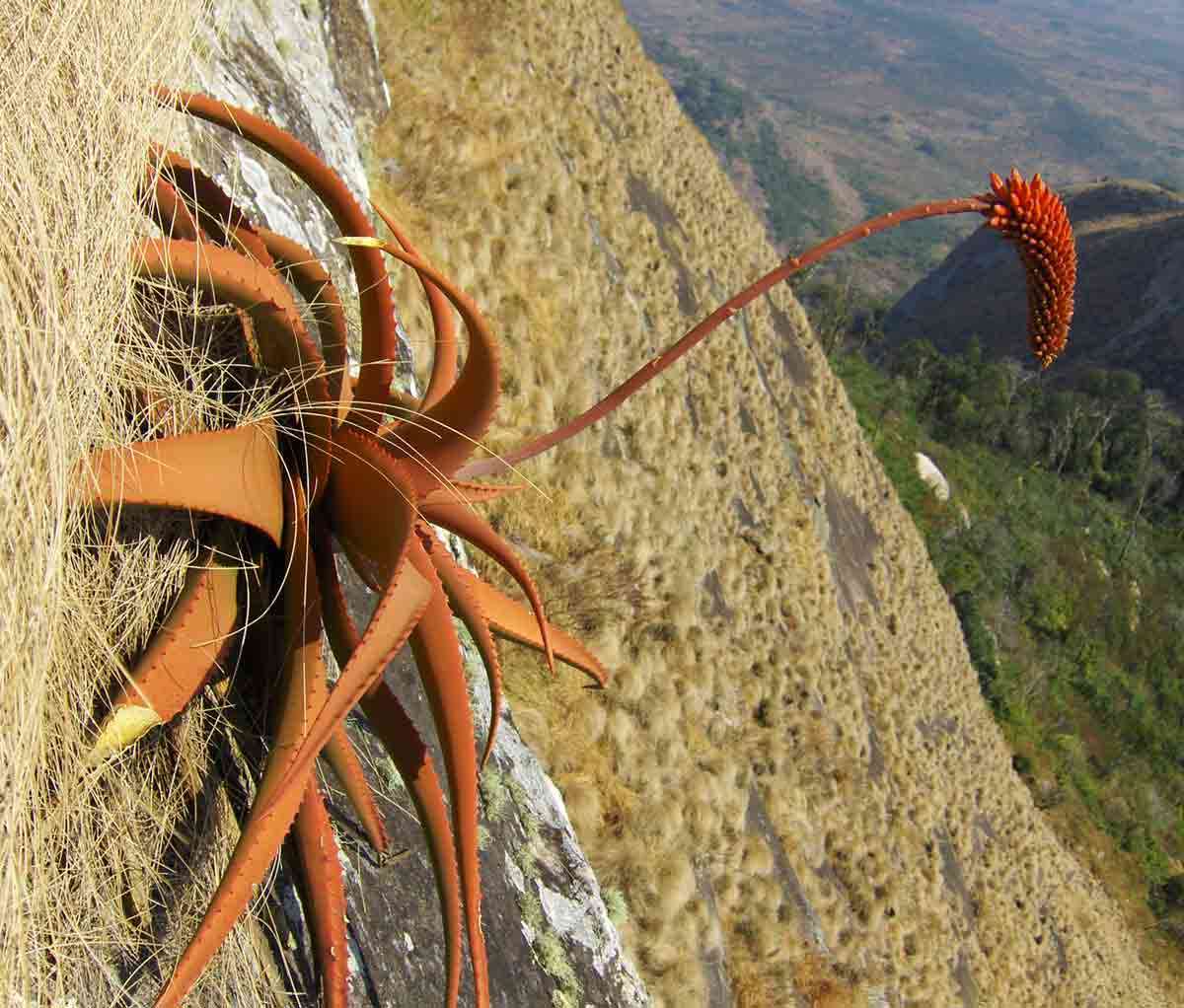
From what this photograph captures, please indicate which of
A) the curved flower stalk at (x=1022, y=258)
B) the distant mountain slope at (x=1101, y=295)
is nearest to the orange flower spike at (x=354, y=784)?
the curved flower stalk at (x=1022, y=258)

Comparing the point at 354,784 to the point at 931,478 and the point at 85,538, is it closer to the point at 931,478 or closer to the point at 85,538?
the point at 85,538

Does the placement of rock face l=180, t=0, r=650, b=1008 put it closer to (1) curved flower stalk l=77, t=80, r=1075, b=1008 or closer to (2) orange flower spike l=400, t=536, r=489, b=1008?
(1) curved flower stalk l=77, t=80, r=1075, b=1008

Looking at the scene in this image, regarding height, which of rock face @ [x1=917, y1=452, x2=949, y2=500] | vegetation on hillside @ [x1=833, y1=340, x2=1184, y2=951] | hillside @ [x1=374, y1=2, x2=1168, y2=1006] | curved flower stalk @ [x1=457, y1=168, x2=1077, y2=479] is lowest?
vegetation on hillside @ [x1=833, y1=340, x2=1184, y2=951]

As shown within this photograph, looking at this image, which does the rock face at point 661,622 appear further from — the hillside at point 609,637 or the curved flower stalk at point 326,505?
the curved flower stalk at point 326,505

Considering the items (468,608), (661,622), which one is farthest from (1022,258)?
(661,622)

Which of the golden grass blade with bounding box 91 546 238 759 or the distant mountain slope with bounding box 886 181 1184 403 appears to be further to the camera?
the distant mountain slope with bounding box 886 181 1184 403

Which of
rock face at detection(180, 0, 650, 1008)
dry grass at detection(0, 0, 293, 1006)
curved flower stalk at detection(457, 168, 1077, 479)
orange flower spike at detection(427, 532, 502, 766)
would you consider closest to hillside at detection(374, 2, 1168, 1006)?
rock face at detection(180, 0, 650, 1008)
